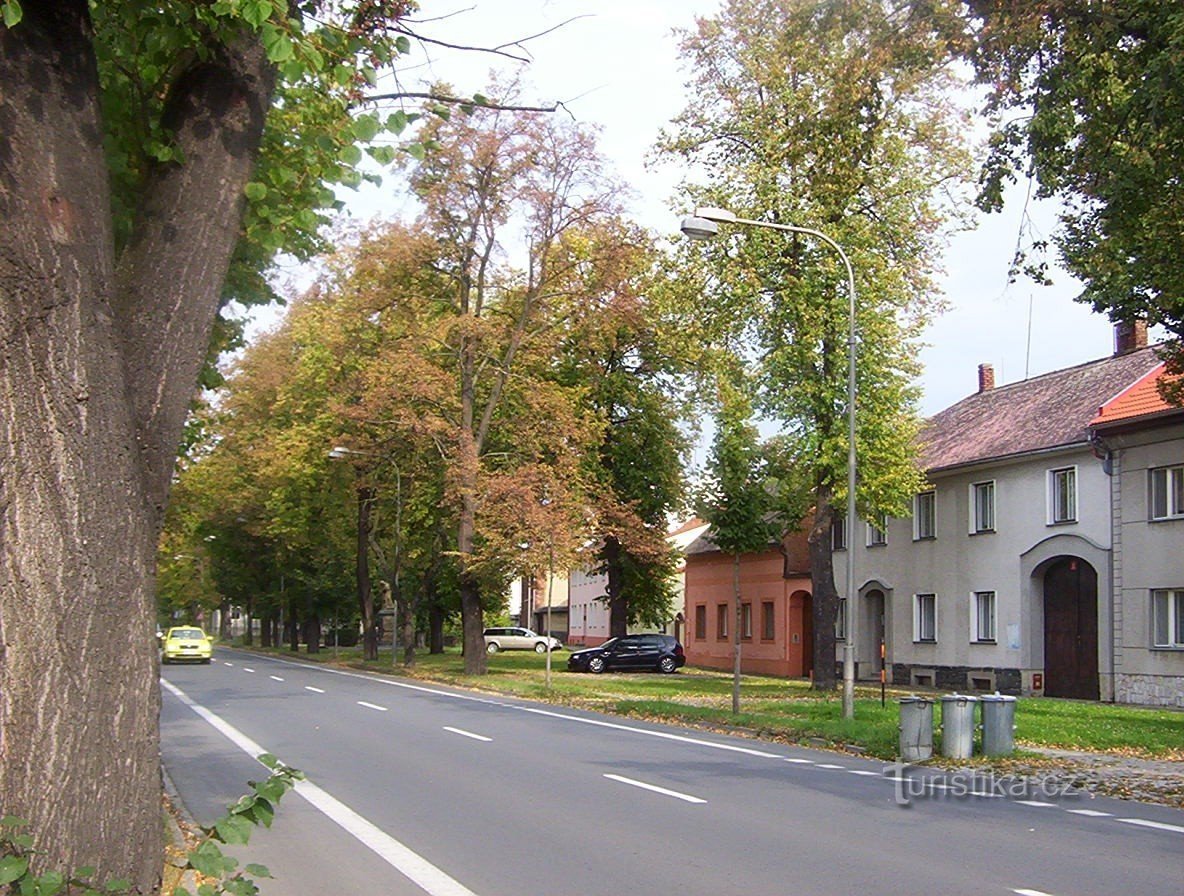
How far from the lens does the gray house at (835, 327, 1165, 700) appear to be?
32.4m

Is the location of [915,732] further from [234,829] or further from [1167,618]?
[1167,618]

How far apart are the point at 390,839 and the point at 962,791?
6643 millimetres

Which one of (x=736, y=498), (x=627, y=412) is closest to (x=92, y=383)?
(x=736, y=498)

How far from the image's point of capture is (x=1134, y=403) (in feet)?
102

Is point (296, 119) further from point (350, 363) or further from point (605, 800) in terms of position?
point (350, 363)

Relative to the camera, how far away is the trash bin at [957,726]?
16.4 m

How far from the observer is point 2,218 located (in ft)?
14.5

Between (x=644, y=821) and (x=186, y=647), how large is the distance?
39647 millimetres

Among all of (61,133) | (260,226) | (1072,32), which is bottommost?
(61,133)

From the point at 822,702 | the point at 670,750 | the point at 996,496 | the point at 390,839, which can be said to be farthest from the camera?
the point at 996,496

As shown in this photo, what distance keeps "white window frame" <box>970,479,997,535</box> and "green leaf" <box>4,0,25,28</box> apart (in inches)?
1353

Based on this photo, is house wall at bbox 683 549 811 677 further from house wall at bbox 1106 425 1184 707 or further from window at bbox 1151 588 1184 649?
window at bbox 1151 588 1184 649

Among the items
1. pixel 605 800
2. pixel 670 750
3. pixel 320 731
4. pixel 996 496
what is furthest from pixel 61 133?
pixel 996 496

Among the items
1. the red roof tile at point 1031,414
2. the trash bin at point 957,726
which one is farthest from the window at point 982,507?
the trash bin at point 957,726
